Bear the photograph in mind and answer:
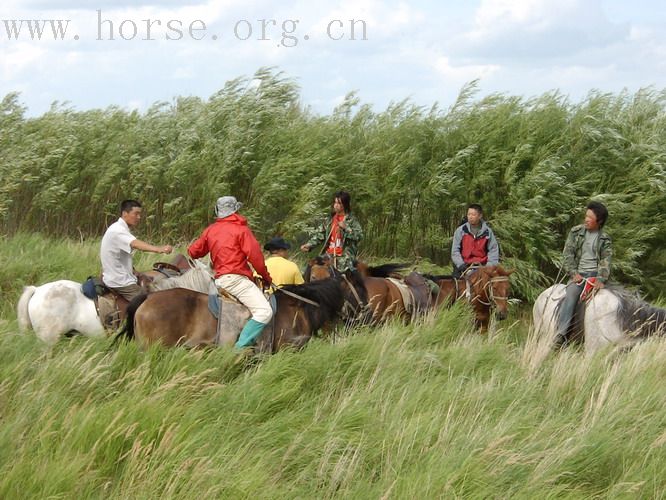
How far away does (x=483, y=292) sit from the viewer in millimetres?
11320

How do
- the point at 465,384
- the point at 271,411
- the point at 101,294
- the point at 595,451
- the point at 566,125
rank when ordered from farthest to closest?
the point at 566,125 → the point at 101,294 → the point at 465,384 → the point at 271,411 → the point at 595,451

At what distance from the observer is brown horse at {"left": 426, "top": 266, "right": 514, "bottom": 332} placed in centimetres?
1116

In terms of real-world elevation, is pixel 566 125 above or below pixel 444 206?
above

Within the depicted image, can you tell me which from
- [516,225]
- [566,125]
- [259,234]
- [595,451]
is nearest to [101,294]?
[595,451]

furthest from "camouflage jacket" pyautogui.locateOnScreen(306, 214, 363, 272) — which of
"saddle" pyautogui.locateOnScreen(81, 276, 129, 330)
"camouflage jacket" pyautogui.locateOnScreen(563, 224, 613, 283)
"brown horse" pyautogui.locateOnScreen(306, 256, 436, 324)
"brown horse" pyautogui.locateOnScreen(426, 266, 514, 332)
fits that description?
"saddle" pyautogui.locateOnScreen(81, 276, 129, 330)

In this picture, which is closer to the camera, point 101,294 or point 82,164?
point 101,294

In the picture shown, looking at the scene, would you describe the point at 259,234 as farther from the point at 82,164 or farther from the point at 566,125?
the point at 566,125

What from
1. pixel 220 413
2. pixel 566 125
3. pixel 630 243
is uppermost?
pixel 566 125

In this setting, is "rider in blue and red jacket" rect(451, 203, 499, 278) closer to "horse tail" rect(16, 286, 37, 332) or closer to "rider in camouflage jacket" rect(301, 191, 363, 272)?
"rider in camouflage jacket" rect(301, 191, 363, 272)

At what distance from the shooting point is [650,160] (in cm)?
1605

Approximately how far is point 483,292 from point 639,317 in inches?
84.7

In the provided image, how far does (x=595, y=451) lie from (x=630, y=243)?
10.8m

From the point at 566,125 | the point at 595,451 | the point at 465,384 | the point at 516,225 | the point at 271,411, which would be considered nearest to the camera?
the point at 595,451

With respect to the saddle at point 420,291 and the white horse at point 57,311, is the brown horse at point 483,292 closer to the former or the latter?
the saddle at point 420,291
